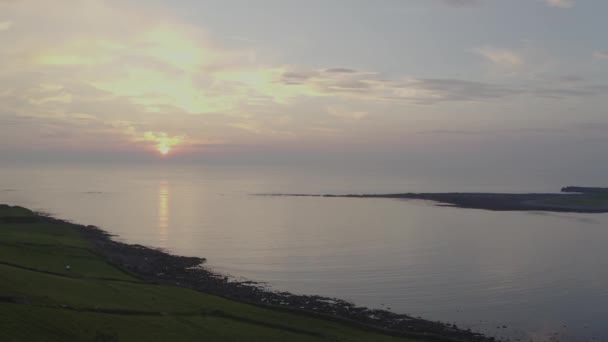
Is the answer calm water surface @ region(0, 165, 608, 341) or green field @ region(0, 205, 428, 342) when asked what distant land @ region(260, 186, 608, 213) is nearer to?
calm water surface @ region(0, 165, 608, 341)

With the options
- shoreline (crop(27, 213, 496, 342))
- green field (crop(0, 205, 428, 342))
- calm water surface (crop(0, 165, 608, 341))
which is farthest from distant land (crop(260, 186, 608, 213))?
green field (crop(0, 205, 428, 342))

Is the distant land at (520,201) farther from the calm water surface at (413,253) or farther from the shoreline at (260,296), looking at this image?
the shoreline at (260,296)

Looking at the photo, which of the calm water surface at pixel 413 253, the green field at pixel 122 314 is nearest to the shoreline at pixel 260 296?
the green field at pixel 122 314

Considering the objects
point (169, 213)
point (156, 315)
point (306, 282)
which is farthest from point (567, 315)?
point (169, 213)

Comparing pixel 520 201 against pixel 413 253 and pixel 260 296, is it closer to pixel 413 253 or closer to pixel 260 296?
pixel 413 253

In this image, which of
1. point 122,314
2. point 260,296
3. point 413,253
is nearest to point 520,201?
point 413,253
